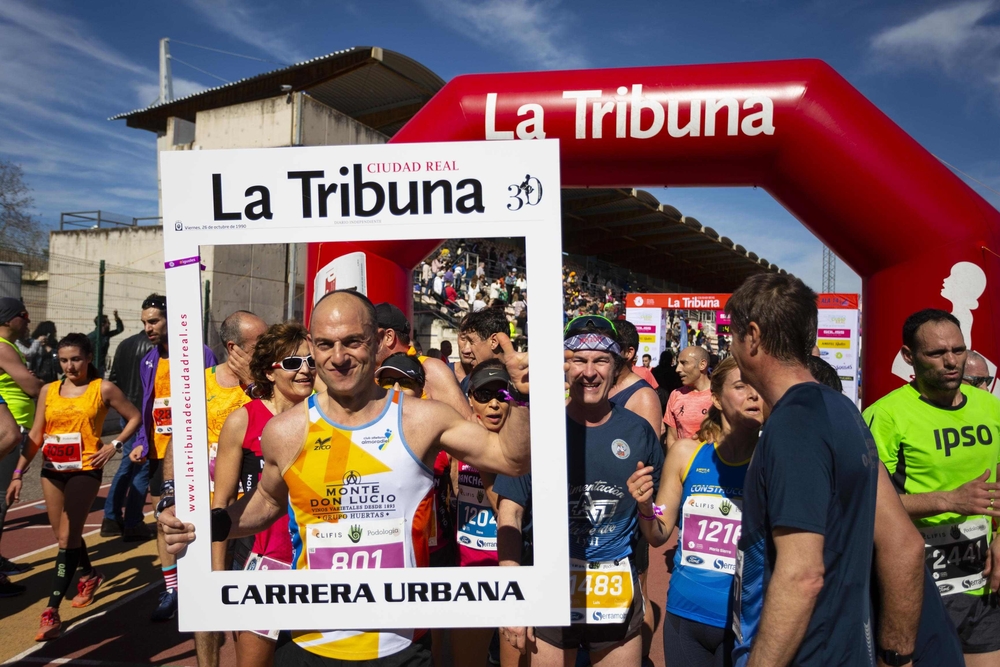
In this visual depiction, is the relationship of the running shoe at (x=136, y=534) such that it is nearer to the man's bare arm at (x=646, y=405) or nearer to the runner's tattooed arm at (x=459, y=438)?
the man's bare arm at (x=646, y=405)

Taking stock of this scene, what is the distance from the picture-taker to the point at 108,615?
4.54 metres

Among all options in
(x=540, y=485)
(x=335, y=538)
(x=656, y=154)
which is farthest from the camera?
(x=656, y=154)

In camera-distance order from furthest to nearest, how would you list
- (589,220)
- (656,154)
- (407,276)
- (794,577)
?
(589,220) < (407,276) < (656,154) < (794,577)

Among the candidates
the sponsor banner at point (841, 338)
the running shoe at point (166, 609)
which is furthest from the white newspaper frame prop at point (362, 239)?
the sponsor banner at point (841, 338)

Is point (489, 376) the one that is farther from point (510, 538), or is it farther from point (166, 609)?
point (166, 609)

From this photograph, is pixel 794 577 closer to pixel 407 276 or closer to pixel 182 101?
pixel 407 276

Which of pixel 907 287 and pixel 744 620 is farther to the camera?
pixel 907 287

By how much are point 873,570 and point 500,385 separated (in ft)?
4.05

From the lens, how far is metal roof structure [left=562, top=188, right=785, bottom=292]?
16766mm

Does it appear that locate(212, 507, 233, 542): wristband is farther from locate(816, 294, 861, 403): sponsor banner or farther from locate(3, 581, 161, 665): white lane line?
locate(816, 294, 861, 403): sponsor banner

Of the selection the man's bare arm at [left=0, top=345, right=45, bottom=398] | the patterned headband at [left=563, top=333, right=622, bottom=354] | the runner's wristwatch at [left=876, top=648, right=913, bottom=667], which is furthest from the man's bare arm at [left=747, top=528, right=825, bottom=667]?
the man's bare arm at [left=0, top=345, right=45, bottom=398]

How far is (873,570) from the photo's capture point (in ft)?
6.25

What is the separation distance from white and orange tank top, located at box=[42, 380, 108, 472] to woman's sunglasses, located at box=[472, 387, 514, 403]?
12.3 ft

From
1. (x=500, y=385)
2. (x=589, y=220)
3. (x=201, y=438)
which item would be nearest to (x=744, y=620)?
(x=500, y=385)
